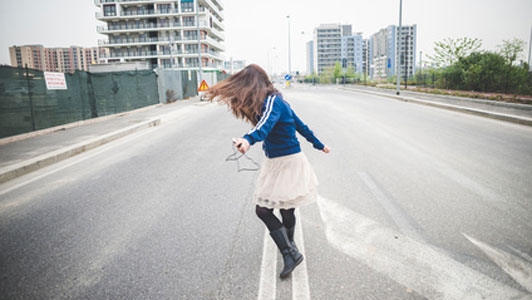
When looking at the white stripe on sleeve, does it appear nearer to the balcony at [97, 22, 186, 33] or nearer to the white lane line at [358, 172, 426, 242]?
the white lane line at [358, 172, 426, 242]

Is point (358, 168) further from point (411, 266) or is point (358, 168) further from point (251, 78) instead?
point (251, 78)

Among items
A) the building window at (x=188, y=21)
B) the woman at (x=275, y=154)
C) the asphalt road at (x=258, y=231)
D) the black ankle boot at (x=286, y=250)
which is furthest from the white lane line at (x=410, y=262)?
the building window at (x=188, y=21)

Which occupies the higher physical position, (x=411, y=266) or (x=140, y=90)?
(x=140, y=90)

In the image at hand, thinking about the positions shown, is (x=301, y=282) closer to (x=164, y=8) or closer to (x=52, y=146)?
(x=52, y=146)

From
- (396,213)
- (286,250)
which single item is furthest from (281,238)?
(396,213)

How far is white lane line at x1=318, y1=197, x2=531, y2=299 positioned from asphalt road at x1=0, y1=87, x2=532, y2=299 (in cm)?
1

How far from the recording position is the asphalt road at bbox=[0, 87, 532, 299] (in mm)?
2594

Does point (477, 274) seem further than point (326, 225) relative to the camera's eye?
No

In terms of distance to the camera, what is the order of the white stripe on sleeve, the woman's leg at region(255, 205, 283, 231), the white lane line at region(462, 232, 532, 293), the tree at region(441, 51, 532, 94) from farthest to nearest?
the tree at region(441, 51, 532, 94) < the woman's leg at region(255, 205, 283, 231) < the white lane line at region(462, 232, 532, 293) < the white stripe on sleeve

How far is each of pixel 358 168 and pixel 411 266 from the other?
334cm

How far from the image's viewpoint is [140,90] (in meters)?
19.4

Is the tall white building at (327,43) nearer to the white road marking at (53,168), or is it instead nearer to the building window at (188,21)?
the building window at (188,21)

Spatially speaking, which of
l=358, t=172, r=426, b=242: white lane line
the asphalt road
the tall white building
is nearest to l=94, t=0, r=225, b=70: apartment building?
the asphalt road

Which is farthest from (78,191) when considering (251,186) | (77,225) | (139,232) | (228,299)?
(228,299)
